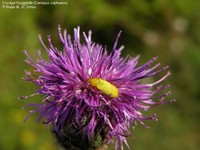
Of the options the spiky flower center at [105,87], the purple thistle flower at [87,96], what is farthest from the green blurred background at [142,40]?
the spiky flower center at [105,87]

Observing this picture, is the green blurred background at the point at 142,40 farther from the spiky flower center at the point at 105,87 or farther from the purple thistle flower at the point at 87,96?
the spiky flower center at the point at 105,87

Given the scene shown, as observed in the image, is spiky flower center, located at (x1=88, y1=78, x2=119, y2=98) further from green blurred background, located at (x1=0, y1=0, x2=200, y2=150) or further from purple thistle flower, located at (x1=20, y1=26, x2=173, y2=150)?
green blurred background, located at (x1=0, y1=0, x2=200, y2=150)

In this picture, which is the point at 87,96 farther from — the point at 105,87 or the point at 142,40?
the point at 142,40

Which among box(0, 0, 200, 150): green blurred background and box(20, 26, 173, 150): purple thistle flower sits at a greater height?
box(0, 0, 200, 150): green blurred background

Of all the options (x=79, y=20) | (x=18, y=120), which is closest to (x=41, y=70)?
(x=18, y=120)

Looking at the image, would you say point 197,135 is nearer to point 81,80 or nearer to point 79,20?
point 79,20

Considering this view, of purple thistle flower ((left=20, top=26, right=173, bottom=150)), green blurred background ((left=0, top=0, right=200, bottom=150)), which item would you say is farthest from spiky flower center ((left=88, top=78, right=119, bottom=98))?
green blurred background ((left=0, top=0, right=200, bottom=150))

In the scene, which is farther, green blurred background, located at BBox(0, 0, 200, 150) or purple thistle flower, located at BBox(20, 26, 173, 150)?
green blurred background, located at BBox(0, 0, 200, 150)
